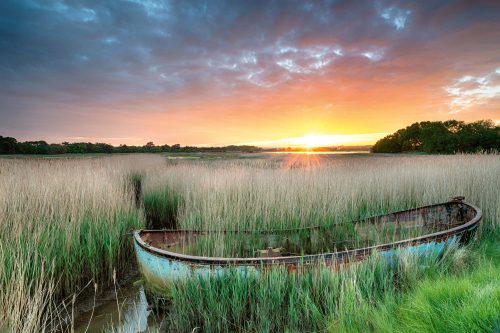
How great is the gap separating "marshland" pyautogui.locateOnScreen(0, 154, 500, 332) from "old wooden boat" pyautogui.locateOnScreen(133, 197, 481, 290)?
0.08 m

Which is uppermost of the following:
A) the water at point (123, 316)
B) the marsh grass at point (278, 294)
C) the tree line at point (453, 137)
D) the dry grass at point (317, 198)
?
the tree line at point (453, 137)

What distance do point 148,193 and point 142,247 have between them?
255 inches

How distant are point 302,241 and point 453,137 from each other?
32251mm

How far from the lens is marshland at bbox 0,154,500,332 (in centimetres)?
240

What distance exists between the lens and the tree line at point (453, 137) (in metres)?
27.2

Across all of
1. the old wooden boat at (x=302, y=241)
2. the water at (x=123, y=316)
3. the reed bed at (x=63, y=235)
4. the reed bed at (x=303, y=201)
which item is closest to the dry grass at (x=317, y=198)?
the reed bed at (x=303, y=201)

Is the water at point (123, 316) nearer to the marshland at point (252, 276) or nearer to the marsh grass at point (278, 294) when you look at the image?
the marshland at point (252, 276)

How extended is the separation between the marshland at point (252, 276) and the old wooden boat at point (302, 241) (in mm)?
83

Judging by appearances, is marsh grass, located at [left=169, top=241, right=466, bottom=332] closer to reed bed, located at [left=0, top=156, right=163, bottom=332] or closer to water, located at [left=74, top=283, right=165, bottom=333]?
water, located at [left=74, top=283, right=165, bottom=333]

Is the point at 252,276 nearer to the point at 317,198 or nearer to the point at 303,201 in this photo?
the point at 303,201

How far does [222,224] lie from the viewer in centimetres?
504

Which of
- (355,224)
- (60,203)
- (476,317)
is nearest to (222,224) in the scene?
(355,224)

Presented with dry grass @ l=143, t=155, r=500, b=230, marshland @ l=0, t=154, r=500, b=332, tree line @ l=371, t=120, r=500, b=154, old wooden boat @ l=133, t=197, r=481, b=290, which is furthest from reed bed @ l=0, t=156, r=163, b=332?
tree line @ l=371, t=120, r=500, b=154

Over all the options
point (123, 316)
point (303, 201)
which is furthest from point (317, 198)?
point (123, 316)
